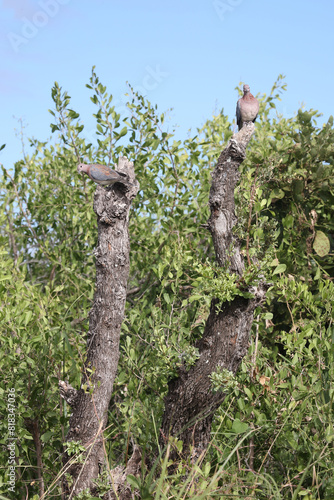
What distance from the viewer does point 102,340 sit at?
3223 mm

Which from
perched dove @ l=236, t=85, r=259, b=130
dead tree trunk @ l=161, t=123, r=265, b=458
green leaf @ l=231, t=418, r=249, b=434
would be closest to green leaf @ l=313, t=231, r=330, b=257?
perched dove @ l=236, t=85, r=259, b=130

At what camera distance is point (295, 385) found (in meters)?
3.34

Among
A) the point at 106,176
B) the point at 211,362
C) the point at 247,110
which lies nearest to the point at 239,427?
the point at 211,362

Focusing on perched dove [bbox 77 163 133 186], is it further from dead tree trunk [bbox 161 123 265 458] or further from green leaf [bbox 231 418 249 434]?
green leaf [bbox 231 418 249 434]

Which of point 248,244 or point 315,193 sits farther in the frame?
point 315,193

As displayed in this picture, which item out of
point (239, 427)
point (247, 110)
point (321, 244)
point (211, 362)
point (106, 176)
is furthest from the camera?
point (321, 244)

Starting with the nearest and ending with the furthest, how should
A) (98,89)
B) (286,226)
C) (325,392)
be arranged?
(325,392)
(286,226)
(98,89)

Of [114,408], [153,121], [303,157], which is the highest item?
[153,121]

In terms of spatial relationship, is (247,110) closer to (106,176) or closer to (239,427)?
(106,176)

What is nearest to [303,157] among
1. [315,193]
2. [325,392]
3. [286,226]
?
[315,193]

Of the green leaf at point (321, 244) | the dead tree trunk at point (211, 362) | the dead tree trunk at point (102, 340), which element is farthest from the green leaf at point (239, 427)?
the green leaf at point (321, 244)

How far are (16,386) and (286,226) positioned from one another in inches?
98.7

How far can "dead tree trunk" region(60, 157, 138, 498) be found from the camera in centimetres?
315

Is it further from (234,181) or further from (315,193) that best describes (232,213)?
(315,193)
